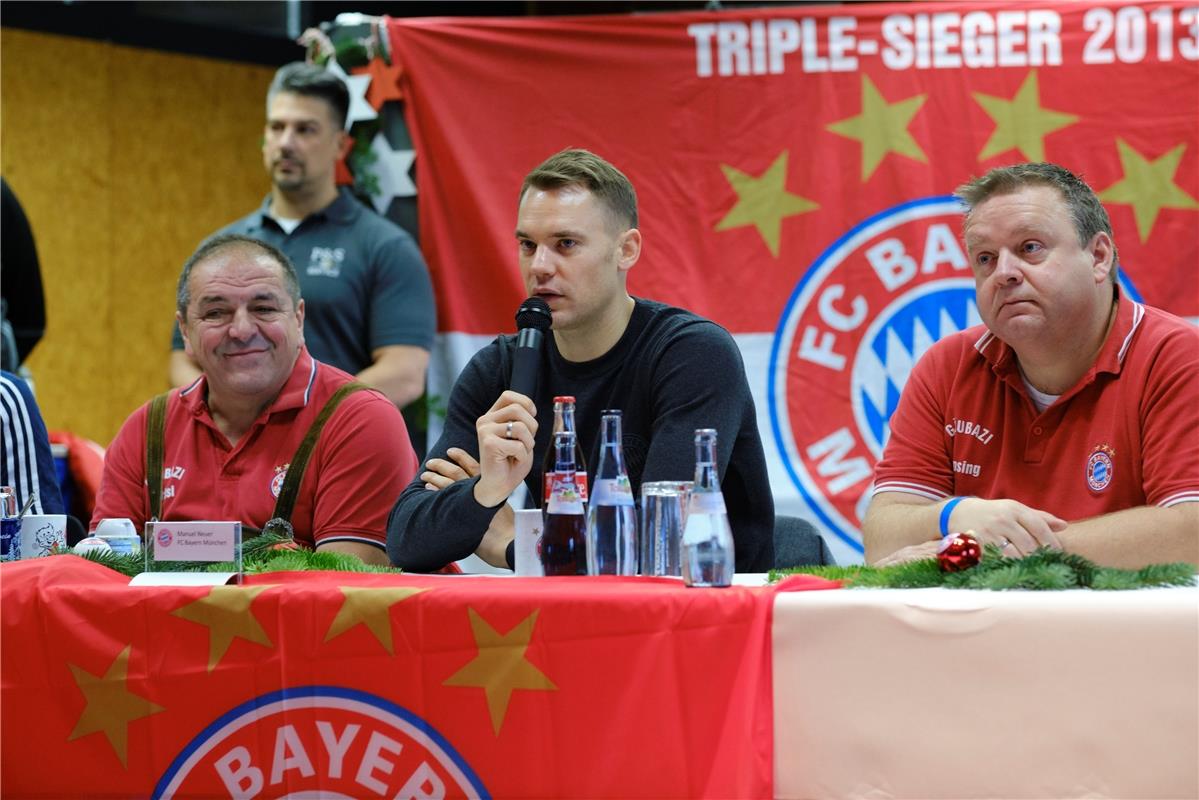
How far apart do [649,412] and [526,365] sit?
0.40 meters

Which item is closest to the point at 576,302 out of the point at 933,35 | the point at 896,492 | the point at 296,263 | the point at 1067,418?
the point at 896,492

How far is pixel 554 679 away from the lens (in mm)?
1600

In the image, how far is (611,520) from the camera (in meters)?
1.87

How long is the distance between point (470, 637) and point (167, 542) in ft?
1.52

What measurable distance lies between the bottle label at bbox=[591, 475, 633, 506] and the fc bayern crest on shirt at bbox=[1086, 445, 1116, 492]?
0.81 metres

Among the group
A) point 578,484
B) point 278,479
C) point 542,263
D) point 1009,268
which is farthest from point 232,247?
point 1009,268

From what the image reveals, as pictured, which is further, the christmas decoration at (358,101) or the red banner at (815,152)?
the christmas decoration at (358,101)

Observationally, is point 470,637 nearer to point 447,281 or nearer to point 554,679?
Result: point 554,679

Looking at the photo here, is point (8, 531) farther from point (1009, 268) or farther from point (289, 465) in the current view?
point (1009, 268)

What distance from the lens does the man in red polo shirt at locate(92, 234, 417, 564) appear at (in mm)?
2547

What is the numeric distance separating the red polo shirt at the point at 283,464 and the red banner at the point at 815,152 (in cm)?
155

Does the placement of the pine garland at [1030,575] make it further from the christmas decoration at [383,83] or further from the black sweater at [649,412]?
the christmas decoration at [383,83]

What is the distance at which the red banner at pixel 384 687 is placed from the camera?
157 centimetres

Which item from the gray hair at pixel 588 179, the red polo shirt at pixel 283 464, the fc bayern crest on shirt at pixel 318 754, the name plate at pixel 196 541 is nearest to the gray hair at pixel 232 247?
the red polo shirt at pixel 283 464
